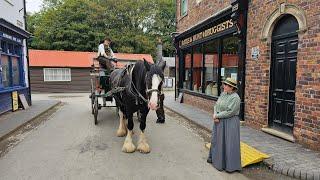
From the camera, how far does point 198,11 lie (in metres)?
12.3

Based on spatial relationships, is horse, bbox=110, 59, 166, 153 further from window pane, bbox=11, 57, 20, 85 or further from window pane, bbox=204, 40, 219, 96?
window pane, bbox=11, 57, 20, 85

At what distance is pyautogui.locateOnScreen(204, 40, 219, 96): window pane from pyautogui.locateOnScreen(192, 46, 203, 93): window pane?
2.09 feet

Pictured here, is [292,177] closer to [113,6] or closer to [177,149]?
[177,149]

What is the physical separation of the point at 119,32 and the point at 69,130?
2973 cm

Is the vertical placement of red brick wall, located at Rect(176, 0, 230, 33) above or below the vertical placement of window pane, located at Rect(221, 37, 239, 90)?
above

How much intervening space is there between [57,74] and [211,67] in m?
17.4

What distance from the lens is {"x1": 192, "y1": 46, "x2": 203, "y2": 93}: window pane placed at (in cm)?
1236

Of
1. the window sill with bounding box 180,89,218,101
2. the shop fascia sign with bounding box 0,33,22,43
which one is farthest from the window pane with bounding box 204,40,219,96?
the shop fascia sign with bounding box 0,33,22,43

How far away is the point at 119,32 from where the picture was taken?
119 feet

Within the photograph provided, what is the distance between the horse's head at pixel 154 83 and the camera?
4.86 meters

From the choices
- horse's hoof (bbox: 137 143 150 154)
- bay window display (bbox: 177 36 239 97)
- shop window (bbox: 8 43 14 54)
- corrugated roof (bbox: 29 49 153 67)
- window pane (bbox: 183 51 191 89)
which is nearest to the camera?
horse's hoof (bbox: 137 143 150 154)

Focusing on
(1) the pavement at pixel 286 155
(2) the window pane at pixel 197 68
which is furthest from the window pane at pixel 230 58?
(1) the pavement at pixel 286 155

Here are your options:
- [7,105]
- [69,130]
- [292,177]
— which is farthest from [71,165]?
[7,105]

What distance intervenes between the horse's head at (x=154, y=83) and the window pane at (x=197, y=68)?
726 cm
